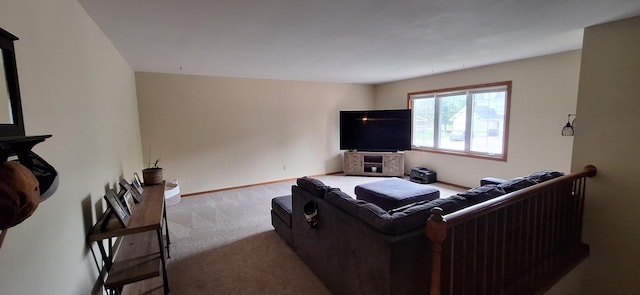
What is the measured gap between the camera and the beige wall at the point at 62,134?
3.70 feet

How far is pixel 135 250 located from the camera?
7.46 ft

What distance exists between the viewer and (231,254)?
284cm

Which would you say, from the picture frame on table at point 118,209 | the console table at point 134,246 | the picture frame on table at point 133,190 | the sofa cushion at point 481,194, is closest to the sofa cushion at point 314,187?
the sofa cushion at point 481,194

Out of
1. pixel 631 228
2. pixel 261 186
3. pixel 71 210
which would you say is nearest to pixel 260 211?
pixel 261 186

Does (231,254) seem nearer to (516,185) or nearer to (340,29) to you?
(340,29)

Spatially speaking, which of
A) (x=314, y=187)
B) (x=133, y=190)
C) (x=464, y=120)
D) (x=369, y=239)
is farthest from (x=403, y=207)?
(x=464, y=120)

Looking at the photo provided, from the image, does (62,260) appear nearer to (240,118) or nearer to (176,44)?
(176,44)

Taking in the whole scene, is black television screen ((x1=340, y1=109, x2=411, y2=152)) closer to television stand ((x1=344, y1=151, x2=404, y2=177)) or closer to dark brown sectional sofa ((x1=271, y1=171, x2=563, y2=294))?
television stand ((x1=344, y1=151, x2=404, y2=177))

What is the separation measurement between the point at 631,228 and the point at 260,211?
4076mm

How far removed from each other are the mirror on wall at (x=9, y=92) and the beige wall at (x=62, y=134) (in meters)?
0.10

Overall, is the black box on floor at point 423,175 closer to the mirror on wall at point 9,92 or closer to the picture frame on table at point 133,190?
the picture frame on table at point 133,190

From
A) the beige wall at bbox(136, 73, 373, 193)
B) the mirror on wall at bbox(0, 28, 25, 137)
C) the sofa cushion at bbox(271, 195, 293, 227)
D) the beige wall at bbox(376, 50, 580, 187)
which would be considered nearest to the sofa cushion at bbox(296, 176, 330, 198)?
the sofa cushion at bbox(271, 195, 293, 227)

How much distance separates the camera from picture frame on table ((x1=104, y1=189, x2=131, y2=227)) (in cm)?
185

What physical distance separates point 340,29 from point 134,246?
2.71 m
